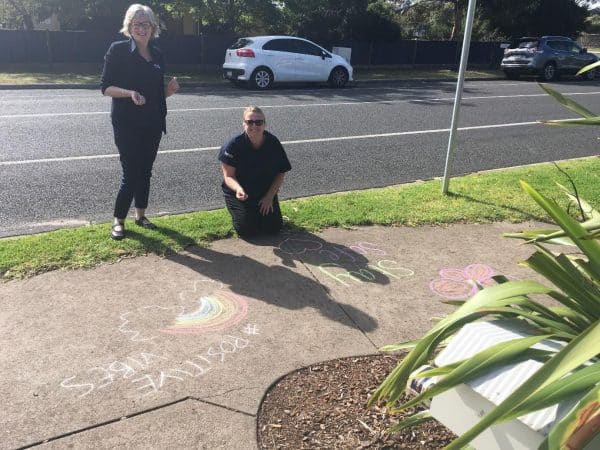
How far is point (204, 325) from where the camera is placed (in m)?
3.35

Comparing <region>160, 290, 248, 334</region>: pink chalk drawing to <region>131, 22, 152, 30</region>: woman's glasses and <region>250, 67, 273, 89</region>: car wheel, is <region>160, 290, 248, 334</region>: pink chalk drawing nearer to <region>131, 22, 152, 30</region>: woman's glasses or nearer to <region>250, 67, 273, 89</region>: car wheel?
<region>131, 22, 152, 30</region>: woman's glasses

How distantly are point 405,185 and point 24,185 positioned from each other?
4338 millimetres

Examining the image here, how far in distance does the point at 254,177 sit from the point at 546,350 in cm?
331

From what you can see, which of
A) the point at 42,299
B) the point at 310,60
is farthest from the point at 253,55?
the point at 42,299

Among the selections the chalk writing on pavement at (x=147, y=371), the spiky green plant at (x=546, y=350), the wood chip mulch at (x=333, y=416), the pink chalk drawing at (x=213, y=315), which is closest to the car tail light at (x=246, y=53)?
the pink chalk drawing at (x=213, y=315)

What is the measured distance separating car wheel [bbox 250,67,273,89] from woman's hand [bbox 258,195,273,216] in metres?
11.8

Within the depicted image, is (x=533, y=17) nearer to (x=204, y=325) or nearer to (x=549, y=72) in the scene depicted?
(x=549, y=72)

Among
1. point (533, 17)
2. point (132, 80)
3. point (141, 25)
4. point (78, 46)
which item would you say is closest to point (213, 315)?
point (132, 80)

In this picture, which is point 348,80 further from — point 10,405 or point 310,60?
point 10,405

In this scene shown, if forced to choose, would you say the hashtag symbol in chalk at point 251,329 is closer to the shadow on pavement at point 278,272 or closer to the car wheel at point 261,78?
the shadow on pavement at point 278,272

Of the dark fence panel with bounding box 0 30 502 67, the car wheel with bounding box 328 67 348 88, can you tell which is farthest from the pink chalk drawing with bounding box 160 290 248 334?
the dark fence panel with bounding box 0 30 502 67

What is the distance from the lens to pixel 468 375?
169cm

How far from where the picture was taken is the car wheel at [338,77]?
1719 cm

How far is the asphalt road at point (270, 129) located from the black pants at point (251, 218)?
3.57ft
